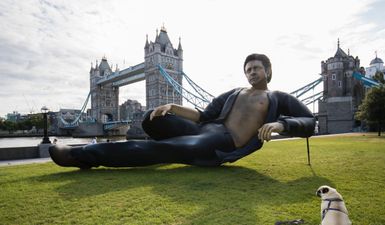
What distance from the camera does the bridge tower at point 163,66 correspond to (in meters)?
64.9

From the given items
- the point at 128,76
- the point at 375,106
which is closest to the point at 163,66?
the point at 128,76

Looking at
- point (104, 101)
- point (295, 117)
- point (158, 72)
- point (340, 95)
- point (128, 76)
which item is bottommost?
point (295, 117)

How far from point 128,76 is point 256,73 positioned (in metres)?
74.0

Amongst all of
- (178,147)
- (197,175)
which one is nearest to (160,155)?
(178,147)

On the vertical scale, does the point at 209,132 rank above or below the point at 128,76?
below

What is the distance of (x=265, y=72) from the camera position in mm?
6309

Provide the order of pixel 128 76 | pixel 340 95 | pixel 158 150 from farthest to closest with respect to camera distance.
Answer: pixel 128 76 → pixel 340 95 → pixel 158 150

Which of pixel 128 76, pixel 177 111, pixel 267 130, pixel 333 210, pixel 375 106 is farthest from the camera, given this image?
pixel 128 76

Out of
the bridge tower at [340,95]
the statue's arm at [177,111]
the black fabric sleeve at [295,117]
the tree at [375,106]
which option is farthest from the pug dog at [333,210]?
the bridge tower at [340,95]

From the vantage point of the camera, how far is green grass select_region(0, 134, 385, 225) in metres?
3.30

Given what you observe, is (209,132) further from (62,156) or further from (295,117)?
(62,156)

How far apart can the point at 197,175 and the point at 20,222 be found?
3.26 metres

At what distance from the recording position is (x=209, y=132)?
6.16 meters

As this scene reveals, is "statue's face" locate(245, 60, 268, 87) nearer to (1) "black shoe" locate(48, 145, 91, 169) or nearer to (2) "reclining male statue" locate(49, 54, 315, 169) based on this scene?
(2) "reclining male statue" locate(49, 54, 315, 169)
